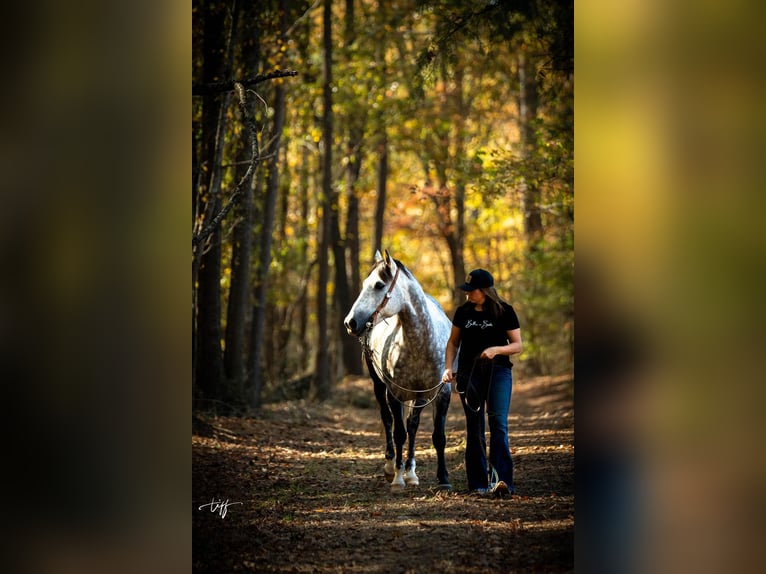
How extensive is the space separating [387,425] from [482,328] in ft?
4.32

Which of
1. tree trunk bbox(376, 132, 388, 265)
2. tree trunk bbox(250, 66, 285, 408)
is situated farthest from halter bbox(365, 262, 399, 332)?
tree trunk bbox(376, 132, 388, 265)

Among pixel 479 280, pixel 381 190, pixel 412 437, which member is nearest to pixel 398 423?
pixel 412 437

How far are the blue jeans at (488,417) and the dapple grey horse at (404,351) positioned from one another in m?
0.28

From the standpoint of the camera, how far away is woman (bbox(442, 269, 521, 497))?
166 inches

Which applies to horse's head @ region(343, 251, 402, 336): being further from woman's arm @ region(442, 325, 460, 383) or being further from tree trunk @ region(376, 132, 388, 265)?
tree trunk @ region(376, 132, 388, 265)

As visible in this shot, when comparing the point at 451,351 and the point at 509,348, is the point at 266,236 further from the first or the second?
the point at 509,348

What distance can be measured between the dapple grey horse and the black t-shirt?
1.35 ft
